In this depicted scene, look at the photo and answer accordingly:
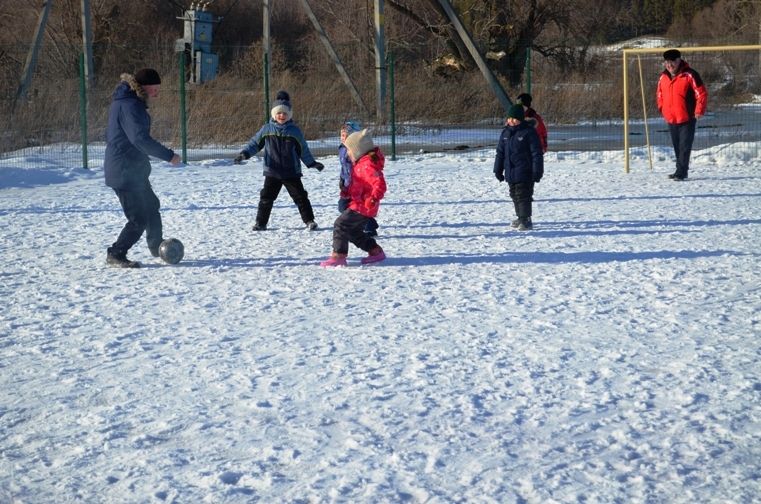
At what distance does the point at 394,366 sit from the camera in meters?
5.50

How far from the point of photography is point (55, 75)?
2245 centimetres

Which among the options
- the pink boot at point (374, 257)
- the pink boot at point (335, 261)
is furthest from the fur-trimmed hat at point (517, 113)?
the pink boot at point (335, 261)

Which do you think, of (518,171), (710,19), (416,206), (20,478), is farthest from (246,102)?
(710,19)

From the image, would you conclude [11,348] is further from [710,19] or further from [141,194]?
[710,19]

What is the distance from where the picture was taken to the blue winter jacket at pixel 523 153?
984cm

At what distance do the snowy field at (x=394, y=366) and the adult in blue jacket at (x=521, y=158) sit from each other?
0.40 m

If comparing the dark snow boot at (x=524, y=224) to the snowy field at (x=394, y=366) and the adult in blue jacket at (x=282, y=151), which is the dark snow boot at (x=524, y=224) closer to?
the snowy field at (x=394, y=366)

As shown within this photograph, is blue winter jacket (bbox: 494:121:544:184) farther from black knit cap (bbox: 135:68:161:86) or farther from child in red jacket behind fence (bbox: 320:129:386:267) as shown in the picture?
black knit cap (bbox: 135:68:161:86)

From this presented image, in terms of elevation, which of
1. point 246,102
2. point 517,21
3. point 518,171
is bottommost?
point 518,171

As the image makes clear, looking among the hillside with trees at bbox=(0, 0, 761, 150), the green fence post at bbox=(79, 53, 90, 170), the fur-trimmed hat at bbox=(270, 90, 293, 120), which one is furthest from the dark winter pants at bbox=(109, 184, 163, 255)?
the hillside with trees at bbox=(0, 0, 761, 150)

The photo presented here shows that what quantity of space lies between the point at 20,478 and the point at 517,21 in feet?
102

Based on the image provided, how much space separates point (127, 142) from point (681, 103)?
8323 millimetres

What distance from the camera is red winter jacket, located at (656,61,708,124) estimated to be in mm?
13938

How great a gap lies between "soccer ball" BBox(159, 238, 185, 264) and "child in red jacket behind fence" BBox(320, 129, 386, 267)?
3.87 feet
